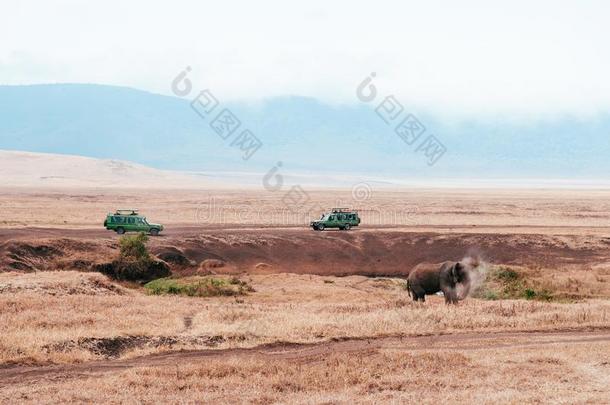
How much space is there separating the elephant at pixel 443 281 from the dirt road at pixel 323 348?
6.80 meters

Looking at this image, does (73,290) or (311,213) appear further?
(311,213)

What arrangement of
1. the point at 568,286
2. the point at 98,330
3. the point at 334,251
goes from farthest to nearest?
the point at 334,251 → the point at 568,286 → the point at 98,330

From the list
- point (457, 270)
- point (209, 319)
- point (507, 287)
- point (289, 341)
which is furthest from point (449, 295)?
point (289, 341)

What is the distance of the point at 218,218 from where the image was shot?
78312mm

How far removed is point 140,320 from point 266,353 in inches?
204

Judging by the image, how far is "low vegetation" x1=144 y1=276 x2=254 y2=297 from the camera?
115ft

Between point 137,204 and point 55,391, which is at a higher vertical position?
point 137,204

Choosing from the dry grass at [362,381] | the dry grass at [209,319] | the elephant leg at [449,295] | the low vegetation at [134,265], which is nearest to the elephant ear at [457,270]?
the elephant leg at [449,295]

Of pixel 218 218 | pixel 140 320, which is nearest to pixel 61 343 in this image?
pixel 140 320

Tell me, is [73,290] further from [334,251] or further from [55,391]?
[334,251]

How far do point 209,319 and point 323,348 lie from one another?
514cm

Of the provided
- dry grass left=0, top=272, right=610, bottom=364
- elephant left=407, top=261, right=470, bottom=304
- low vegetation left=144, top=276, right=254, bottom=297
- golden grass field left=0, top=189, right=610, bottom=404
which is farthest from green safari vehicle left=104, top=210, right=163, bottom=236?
elephant left=407, top=261, right=470, bottom=304

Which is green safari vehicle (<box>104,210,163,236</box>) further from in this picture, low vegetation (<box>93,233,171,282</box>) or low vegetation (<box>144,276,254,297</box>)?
low vegetation (<box>144,276,254,297</box>)

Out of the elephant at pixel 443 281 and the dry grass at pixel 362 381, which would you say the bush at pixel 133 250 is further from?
the dry grass at pixel 362 381
